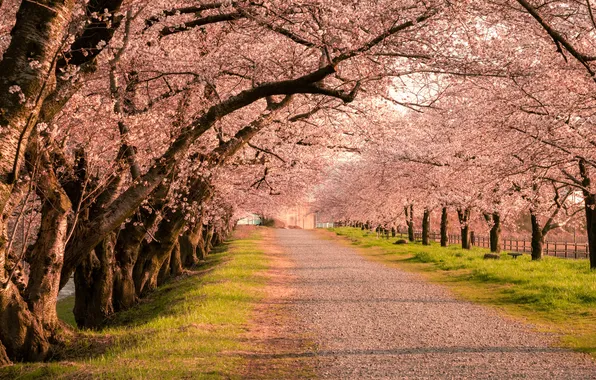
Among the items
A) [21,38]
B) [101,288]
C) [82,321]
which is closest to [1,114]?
[21,38]

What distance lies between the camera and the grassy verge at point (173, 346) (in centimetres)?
763

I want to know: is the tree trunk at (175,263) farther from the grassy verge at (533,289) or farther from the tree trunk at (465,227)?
the tree trunk at (465,227)

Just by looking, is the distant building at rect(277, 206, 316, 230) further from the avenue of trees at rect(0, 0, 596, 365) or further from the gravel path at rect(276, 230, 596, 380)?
the gravel path at rect(276, 230, 596, 380)

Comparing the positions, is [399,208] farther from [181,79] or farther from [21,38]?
[21,38]

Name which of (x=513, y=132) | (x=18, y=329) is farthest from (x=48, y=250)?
(x=513, y=132)

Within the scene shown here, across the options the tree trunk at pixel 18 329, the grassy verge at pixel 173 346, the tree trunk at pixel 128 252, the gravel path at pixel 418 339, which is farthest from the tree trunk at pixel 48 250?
the gravel path at pixel 418 339

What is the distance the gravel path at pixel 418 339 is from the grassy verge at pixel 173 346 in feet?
4.46

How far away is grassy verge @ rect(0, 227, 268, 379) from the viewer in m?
7.63

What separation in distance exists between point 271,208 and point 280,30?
51080mm

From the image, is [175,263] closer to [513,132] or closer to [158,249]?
[158,249]

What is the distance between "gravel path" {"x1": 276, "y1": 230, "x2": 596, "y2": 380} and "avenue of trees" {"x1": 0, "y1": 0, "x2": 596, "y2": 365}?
426 cm

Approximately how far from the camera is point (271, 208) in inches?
2394

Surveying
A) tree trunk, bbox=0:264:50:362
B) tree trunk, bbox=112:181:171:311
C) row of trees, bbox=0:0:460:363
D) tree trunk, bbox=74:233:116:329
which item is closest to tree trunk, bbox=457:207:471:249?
row of trees, bbox=0:0:460:363

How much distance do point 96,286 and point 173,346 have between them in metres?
6.77
